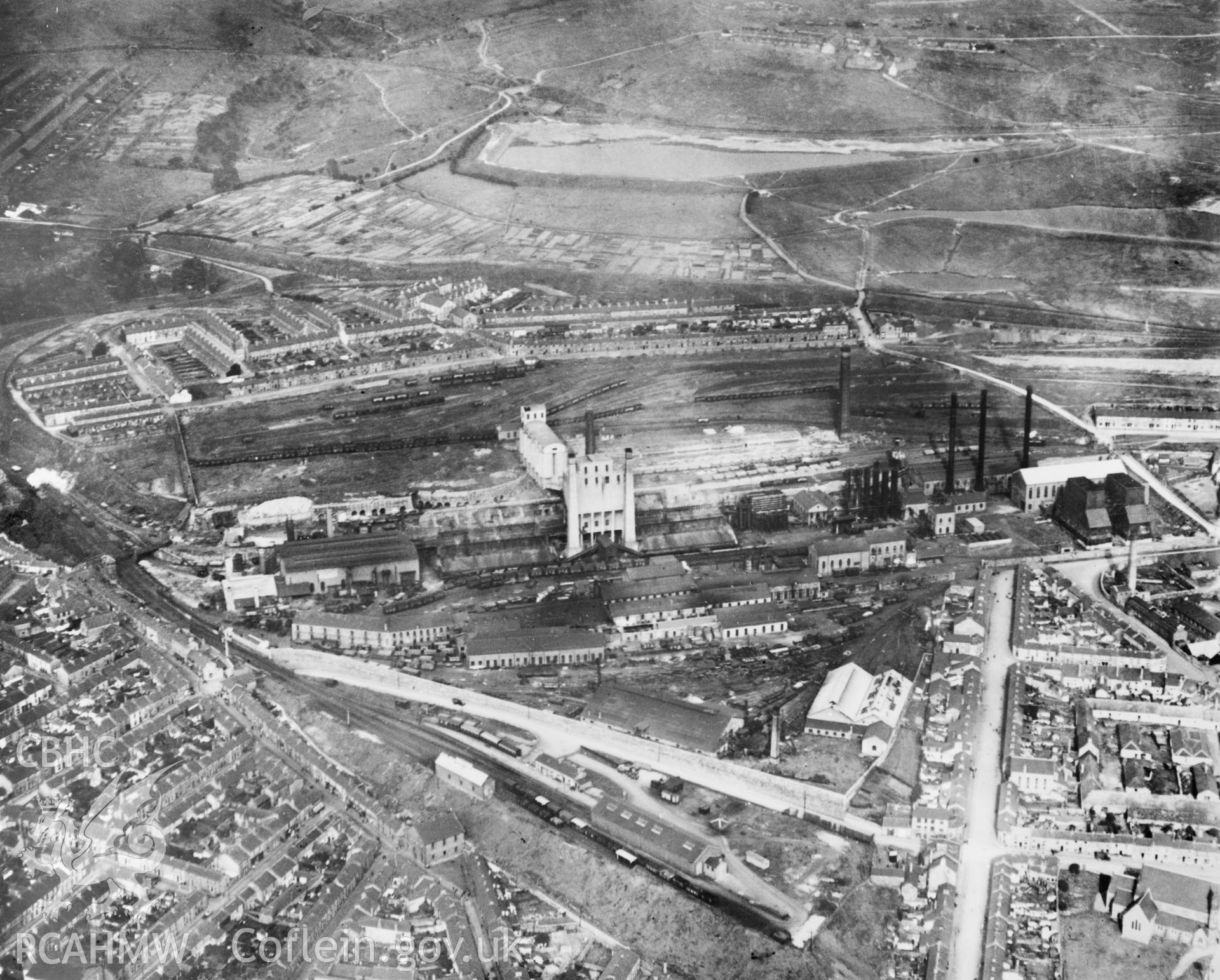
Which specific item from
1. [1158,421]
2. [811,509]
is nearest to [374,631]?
[811,509]

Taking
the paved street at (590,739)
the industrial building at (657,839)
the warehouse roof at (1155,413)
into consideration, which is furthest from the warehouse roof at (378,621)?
the warehouse roof at (1155,413)

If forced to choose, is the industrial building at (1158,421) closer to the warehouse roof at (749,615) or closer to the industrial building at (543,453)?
the warehouse roof at (749,615)

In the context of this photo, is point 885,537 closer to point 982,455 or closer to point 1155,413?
point 982,455

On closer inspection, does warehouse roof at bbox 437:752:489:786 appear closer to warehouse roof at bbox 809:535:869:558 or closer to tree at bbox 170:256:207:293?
warehouse roof at bbox 809:535:869:558

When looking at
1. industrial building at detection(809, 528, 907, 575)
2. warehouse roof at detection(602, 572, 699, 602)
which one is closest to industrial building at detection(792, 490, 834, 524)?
industrial building at detection(809, 528, 907, 575)

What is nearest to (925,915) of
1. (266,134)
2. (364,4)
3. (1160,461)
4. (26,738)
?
(26,738)

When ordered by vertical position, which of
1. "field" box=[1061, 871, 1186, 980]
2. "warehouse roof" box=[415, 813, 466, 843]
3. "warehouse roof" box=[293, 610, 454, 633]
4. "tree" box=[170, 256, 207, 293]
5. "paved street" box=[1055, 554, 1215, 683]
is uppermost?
"warehouse roof" box=[415, 813, 466, 843]
